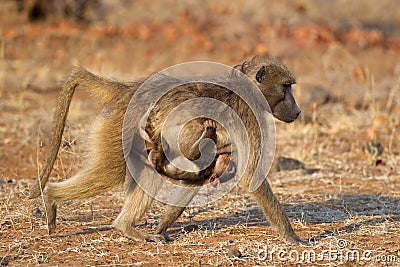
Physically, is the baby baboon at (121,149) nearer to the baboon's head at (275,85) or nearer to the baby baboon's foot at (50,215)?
the baby baboon's foot at (50,215)

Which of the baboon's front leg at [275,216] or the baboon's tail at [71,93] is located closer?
the baboon's front leg at [275,216]

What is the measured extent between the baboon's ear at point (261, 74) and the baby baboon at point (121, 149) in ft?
0.96

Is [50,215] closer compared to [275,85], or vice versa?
[50,215]

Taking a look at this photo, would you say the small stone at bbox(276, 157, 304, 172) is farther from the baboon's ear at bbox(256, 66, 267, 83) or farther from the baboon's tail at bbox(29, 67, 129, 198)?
the baboon's tail at bbox(29, 67, 129, 198)

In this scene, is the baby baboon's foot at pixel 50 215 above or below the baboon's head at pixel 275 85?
below

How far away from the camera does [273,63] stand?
4.82 m

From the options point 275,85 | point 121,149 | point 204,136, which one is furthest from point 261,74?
point 121,149

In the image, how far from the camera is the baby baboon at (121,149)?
14.0 feet

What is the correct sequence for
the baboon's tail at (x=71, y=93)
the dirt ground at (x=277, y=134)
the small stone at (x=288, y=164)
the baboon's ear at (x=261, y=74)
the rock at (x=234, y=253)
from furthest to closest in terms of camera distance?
1. the small stone at (x=288, y=164)
2. the baboon's ear at (x=261, y=74)
3. the baboon's tail at (x=71, y=93)
4. the dirt ground at (x=277, y=134)
5. the rock at (x=234, y=253)

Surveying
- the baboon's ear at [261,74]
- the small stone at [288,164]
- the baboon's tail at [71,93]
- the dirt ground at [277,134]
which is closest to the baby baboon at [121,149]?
the baboon's tail at [71,93]

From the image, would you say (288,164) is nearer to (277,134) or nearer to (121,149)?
(277,134)

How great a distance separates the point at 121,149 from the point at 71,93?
0.53 metres

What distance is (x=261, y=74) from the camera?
4.71m

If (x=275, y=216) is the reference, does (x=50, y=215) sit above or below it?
below
